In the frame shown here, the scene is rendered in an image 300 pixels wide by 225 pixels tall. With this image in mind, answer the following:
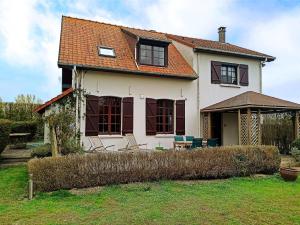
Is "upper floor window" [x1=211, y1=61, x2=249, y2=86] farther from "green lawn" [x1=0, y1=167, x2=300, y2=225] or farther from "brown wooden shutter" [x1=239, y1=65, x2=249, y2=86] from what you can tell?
"green lawn" [x1=0, y1=167, x2=300, y2=225]

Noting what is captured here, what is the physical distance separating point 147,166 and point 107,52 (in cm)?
780

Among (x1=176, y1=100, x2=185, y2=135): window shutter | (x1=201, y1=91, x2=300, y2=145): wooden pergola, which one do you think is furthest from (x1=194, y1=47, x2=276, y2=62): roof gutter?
(x1=176, y1=100, x2=185, y2=135): window shutter

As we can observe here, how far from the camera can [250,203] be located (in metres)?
6.55

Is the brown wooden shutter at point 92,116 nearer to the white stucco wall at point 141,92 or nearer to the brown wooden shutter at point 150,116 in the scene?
the white stucco wall at point 141,92

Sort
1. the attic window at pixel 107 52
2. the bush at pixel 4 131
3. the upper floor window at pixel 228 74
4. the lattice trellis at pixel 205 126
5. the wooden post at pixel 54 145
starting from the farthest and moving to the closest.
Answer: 1. the upper floor window at pixel 228 74
2. the lattice trellis at pixel 205 126
3. the attic window at pixel 107 52
4. the bush at pixel 4 131
5. the wooden post at pixel 54 145

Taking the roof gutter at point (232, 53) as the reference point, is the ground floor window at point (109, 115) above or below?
below

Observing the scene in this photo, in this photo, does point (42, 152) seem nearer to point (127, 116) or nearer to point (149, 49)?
point (127, 116)

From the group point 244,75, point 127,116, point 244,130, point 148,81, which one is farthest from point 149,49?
point 244,130

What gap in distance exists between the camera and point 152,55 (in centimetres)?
1538

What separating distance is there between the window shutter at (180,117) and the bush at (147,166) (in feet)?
19.1

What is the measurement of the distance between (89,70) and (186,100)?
549 cm

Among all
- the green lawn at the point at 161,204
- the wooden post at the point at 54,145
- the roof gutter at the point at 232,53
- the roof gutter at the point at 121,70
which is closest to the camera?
the green lawn at the point at 161,204

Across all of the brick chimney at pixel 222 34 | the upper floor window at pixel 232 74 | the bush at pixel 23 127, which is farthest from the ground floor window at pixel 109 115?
the brick chimney at pixel 222 34

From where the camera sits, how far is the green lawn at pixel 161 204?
5457 mm
